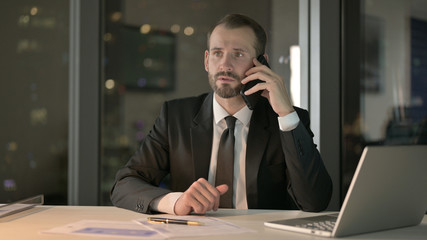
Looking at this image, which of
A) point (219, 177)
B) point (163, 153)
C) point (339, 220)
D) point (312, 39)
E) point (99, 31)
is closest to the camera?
point (339, 220)

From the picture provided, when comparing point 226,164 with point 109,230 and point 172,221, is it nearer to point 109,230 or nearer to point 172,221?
point 172,221

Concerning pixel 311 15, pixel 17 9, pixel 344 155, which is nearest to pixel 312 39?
pixel 311 15

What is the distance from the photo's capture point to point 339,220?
1.15 meters

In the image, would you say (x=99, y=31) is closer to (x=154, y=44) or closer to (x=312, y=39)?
(x=154, y=44)

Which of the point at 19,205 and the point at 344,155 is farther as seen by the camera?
the point at 344,155

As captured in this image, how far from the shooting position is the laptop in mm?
1133

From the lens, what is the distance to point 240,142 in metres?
2.12

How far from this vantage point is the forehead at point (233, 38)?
2129 mm

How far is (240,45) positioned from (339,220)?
114 centimetres

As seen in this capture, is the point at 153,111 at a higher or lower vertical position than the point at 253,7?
lower

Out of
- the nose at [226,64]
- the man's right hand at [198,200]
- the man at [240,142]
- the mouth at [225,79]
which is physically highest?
the nose at [226,64]

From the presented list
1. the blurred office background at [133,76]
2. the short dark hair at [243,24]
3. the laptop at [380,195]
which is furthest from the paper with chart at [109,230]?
the blurred office background at [133,76]

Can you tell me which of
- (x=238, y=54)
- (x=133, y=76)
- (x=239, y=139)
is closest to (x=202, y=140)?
(x=239, y=139)

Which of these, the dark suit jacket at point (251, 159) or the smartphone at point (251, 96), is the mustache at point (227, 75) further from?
the dark suit jacket at point (251, 159)
